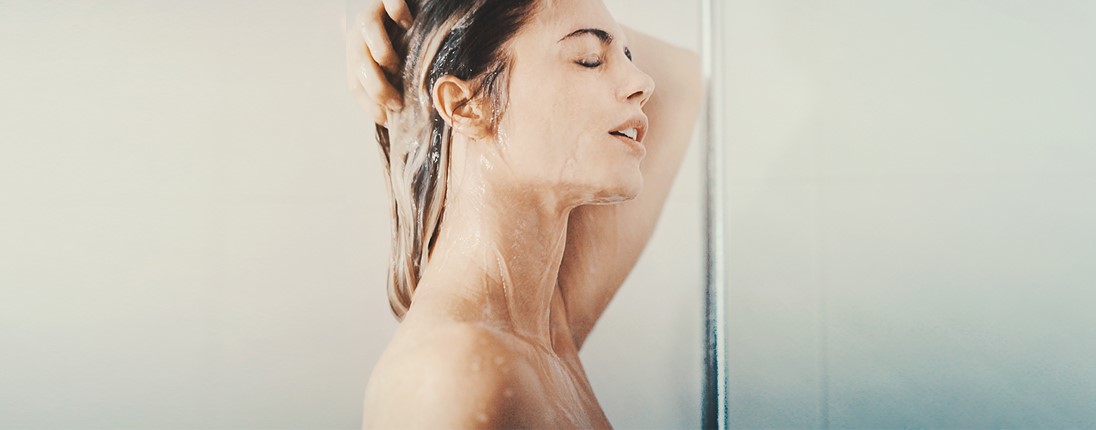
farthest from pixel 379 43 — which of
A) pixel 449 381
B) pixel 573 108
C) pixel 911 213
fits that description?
pixel 911 213

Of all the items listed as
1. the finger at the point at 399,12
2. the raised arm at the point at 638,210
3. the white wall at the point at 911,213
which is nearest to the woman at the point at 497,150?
the finger at the point at 399,12

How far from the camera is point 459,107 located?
0.81 m

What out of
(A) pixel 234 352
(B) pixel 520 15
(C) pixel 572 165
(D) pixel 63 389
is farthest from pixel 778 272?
(D) pixel 63 389

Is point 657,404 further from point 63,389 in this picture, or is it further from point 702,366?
point 63,389

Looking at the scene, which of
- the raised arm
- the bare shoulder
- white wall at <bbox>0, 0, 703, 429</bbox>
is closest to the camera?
the bare shoulder

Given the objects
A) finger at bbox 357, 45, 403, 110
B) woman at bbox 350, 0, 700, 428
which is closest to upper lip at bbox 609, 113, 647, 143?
woman at bbox 350, 0, 700, 428

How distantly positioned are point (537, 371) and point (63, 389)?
1.58ft

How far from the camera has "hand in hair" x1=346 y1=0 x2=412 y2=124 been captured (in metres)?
0.83

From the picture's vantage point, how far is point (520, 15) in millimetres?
818

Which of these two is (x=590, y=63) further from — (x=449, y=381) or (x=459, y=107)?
(x=449, y=381)

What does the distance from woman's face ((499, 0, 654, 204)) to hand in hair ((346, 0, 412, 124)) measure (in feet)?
0.42

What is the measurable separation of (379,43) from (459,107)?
0.38ft

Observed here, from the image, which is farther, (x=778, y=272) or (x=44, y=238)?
(x=778, y=272)

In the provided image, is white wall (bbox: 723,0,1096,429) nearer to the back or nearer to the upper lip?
the upper lip
